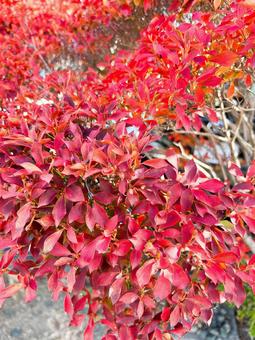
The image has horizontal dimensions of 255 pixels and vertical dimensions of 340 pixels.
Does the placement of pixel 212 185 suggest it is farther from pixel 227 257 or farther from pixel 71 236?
pixel 71 236

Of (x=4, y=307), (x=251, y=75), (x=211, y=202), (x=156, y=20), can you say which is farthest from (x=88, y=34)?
(x=211, y=202)

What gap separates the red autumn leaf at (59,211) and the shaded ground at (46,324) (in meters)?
2.25

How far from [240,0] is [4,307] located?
10.1ft

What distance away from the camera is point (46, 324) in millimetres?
3551

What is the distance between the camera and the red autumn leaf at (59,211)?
4.94 feet

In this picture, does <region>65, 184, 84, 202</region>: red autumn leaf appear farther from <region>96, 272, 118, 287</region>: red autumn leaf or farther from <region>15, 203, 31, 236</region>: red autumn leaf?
<region>96, 272, 118, 287</region>: red autumn leaf

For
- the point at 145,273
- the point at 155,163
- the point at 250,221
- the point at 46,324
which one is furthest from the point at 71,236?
the point at 46,324

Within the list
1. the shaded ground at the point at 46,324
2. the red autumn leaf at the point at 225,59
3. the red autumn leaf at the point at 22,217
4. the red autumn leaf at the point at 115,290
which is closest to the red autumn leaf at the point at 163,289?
the red autumn leaf at the point at 115,290

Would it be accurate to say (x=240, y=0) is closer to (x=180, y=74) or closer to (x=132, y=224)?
(x=180, y=74)

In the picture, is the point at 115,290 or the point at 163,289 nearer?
the point at 163,289

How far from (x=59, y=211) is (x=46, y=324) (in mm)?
2368

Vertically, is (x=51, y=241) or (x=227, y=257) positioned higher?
(x=51, y=241)

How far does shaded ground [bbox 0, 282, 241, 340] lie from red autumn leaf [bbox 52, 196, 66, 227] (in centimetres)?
225

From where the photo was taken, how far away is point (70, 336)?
3.45 meters
